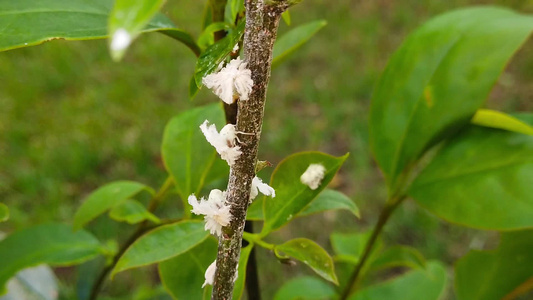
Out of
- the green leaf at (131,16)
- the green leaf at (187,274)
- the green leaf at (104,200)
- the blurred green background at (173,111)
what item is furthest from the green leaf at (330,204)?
the blurred green background at (173,111)

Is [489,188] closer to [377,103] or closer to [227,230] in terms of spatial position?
[377,103]

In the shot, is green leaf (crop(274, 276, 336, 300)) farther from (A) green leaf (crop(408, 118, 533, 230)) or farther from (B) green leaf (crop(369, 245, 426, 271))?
(A) green leaf (crop(408, 118, 533, 230))

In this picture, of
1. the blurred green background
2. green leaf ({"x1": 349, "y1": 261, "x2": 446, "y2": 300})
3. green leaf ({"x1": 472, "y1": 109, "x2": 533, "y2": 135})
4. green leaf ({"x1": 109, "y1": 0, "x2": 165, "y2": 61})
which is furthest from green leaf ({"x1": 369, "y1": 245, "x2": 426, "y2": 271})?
the blurred green background

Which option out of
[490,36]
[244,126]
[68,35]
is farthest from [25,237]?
[490,36]

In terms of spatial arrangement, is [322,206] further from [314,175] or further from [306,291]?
[306,291]

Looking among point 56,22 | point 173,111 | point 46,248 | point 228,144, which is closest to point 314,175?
point 228,144
